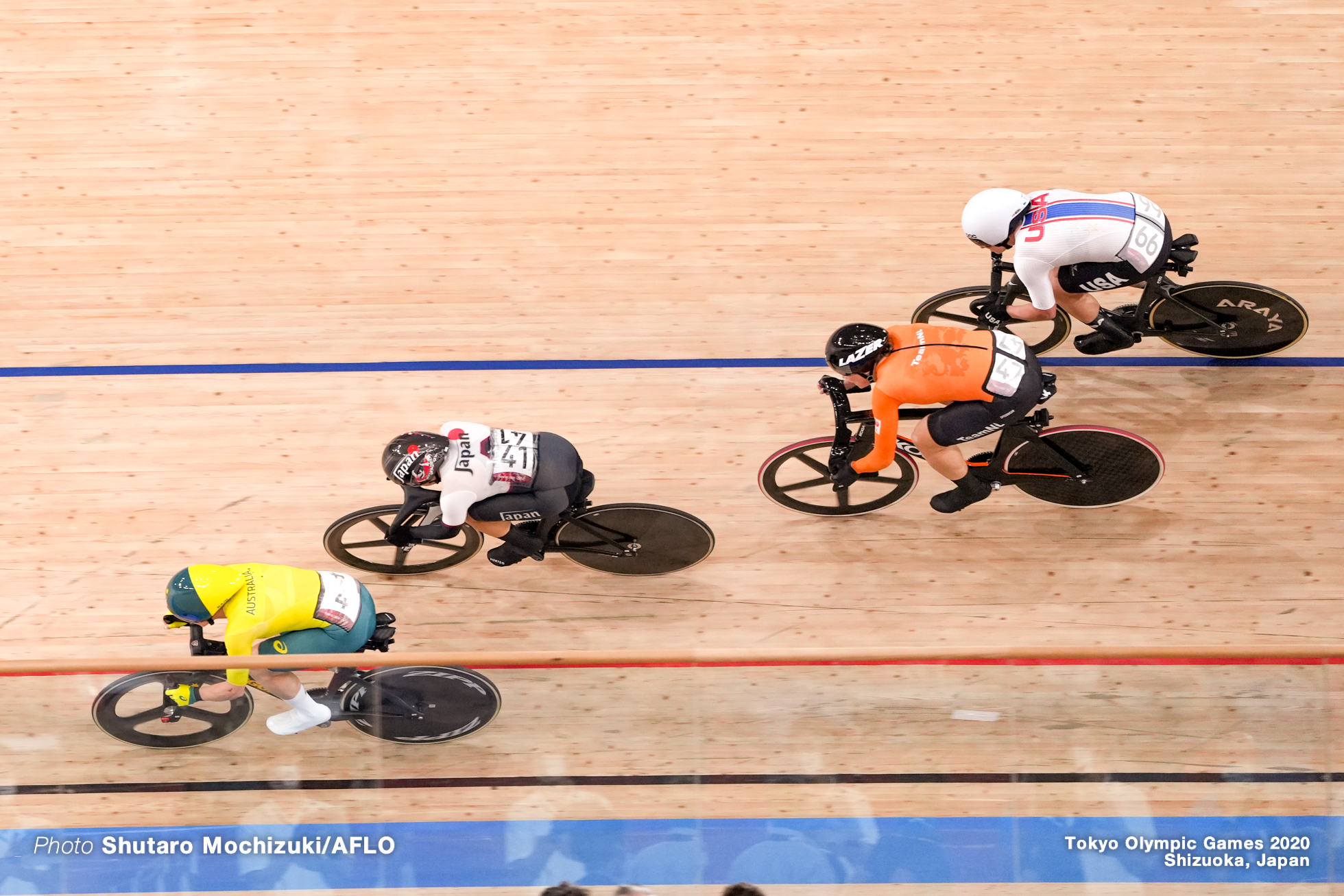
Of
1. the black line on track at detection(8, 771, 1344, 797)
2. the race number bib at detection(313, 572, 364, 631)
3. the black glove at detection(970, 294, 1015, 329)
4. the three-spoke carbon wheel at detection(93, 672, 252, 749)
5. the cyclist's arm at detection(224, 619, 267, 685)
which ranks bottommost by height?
the black line on track at detection(8, 771, 1344, 797)

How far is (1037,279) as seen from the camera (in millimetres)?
4879

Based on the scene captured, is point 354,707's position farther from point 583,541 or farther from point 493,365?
point 493,365

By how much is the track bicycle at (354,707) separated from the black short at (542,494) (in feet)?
2.47

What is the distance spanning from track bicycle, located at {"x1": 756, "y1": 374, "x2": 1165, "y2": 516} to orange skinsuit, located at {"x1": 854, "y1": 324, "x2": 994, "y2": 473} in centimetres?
22

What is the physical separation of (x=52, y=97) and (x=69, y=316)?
4.94 feet

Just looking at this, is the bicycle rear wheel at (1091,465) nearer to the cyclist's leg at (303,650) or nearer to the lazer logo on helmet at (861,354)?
the lazer logo on helmet at (861,354)

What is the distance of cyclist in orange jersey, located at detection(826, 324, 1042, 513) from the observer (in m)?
A: 4.41

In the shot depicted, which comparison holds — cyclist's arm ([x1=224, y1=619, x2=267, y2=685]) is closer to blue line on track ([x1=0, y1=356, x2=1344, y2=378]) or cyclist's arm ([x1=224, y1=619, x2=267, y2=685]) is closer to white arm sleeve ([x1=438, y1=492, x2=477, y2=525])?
white arm sleeve ([x1=438, y1=492, x2=477, y2=525])

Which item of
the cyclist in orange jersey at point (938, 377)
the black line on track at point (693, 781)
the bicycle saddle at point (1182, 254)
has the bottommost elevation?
the black line on track at point (693, 781)

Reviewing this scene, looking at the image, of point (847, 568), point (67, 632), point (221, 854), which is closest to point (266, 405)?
point (67, 632)

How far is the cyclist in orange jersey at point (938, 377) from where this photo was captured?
4406 mm

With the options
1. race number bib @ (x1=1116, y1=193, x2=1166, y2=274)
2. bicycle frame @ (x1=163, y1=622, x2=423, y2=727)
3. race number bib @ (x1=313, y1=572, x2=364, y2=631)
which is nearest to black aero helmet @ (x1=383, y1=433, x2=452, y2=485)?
race number bib @ (x1=313, y1=572, x2=364, y2=631)

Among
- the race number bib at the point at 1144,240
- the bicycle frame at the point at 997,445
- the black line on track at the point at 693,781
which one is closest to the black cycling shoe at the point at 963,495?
the bicycle frame at the point at 997,445

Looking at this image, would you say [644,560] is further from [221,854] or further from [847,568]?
[221,854]
